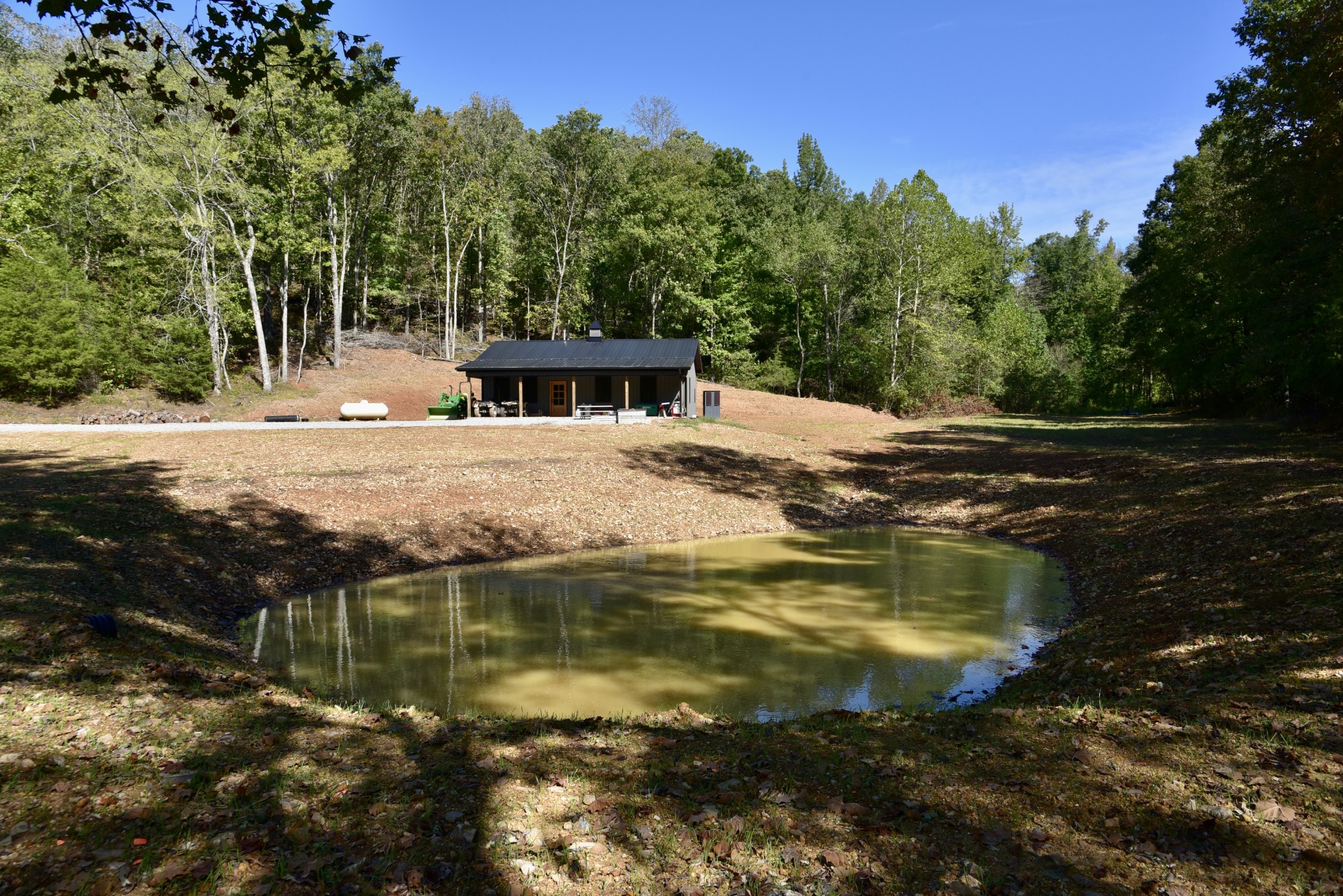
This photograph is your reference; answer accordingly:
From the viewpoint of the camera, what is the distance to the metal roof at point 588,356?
100ft

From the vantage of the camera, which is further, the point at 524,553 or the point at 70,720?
the point at 524,553

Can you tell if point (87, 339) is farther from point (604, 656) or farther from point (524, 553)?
point (604, 656)

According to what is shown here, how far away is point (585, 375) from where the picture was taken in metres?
31.8

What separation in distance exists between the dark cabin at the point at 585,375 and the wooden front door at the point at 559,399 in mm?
30

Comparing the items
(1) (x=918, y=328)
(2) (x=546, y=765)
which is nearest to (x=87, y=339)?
(2) (x=546, y=765)

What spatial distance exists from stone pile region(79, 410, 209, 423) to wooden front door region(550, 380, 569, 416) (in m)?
13.5

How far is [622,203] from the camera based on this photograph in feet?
160

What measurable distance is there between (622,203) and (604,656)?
44.6m

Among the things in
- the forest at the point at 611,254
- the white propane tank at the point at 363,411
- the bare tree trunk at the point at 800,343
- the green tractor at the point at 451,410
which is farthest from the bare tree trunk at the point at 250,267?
the bare tree trunk at the point at 800,343

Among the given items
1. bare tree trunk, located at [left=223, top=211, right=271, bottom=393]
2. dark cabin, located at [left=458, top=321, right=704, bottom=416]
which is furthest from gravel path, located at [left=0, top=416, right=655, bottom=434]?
bare tree trunk, located at [left=223, top=211, right=271, bottom=393]

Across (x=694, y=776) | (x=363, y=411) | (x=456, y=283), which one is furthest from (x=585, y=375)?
(x=694, y=776)

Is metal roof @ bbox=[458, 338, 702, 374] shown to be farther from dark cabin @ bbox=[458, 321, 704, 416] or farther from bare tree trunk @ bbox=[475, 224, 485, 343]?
bare tree trunk @ bbox=[475, 224, 485, 343]

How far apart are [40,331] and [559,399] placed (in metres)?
19.9

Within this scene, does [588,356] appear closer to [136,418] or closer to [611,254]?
[136,418]
